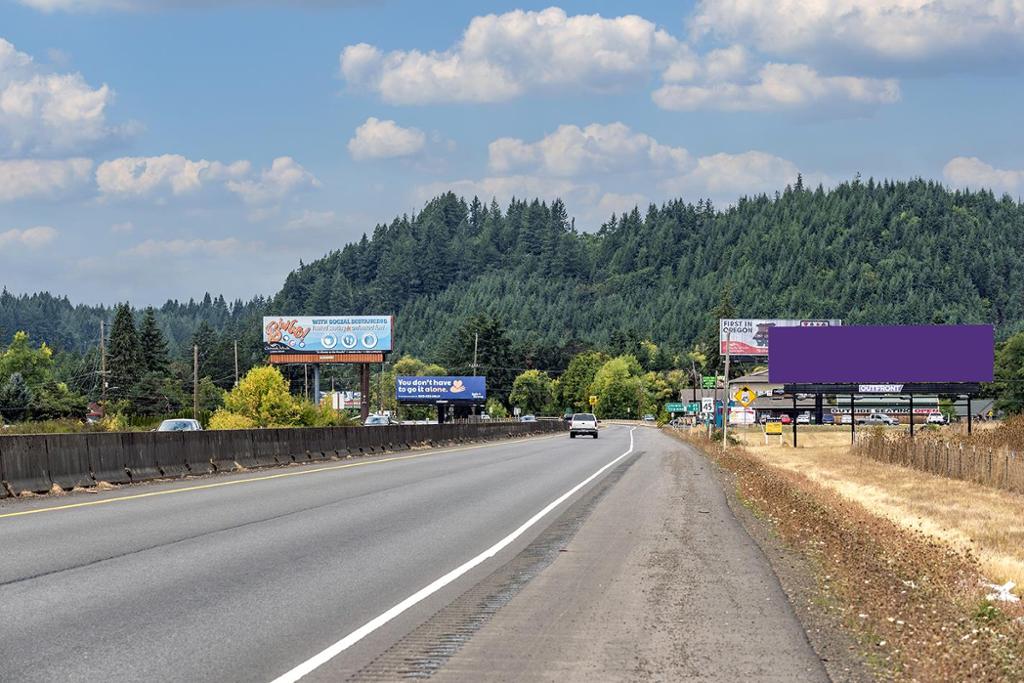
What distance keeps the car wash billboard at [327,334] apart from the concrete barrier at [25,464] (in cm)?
9886

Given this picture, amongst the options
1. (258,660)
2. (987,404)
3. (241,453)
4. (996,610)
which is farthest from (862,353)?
(987,404)

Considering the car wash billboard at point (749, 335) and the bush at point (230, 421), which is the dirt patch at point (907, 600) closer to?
the bush at point (230, 421)

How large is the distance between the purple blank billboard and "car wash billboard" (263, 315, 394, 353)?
6082cm

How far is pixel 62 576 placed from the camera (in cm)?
1236

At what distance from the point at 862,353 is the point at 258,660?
6147 cm

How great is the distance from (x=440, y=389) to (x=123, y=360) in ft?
171

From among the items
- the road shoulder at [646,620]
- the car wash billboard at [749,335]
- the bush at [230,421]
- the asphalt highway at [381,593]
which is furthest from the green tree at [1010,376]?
the road shoulder at [646,620]

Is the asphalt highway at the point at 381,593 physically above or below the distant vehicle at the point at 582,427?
above

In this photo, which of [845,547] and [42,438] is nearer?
[845,547]

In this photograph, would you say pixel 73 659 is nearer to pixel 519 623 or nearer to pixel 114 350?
pixel 519 623

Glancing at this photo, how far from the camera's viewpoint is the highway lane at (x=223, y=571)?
881 cm

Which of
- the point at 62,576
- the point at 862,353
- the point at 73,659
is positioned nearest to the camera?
the point at 73,659

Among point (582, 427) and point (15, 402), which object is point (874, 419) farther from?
point (15, 402)

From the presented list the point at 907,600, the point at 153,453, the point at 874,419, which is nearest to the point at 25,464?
the point at 153,453
